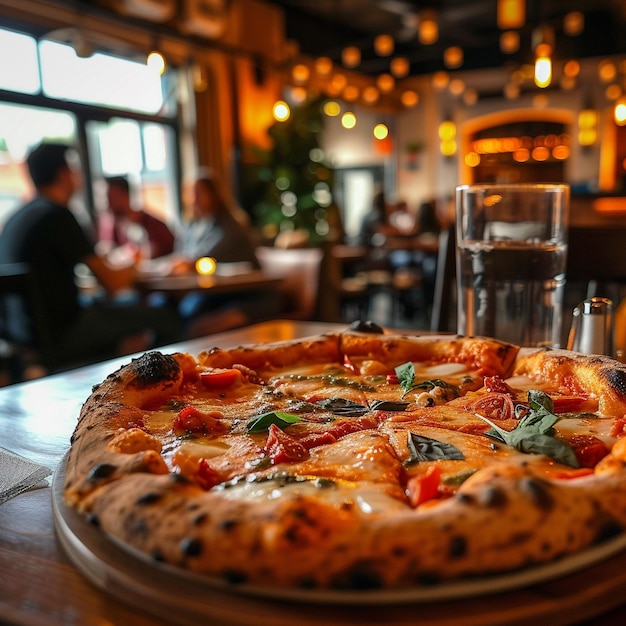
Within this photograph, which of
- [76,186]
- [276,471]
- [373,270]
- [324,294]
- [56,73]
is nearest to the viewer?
[276,471]

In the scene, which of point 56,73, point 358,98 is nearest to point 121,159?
point 56,73

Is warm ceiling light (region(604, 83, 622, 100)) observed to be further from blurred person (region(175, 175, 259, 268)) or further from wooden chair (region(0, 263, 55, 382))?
wooden chair (region(0, 263, 55, 382))

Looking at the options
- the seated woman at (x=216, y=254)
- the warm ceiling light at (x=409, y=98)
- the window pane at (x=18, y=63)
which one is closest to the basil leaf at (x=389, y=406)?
the seated woman at (x=216, y=254)

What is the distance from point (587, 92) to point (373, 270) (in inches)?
353

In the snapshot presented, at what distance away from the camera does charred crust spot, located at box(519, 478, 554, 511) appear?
674 millimetres

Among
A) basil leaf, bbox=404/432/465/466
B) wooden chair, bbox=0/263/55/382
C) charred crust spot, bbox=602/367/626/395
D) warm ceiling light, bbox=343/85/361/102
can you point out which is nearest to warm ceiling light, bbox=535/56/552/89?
wooden chair, bbox=0/263/55/382

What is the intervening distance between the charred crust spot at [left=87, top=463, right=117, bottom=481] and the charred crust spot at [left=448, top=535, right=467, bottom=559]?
45 centimetres

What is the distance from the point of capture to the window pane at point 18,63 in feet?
21.1

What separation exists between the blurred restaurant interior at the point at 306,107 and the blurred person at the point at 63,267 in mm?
692

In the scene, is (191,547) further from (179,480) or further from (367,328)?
(367,328)

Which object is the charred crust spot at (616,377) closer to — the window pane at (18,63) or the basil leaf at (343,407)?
the basil leaf at (343,407)

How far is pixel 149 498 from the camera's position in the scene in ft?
2.39

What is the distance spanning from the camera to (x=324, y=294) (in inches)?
186

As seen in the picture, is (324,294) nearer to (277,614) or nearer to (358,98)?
(277,614)
